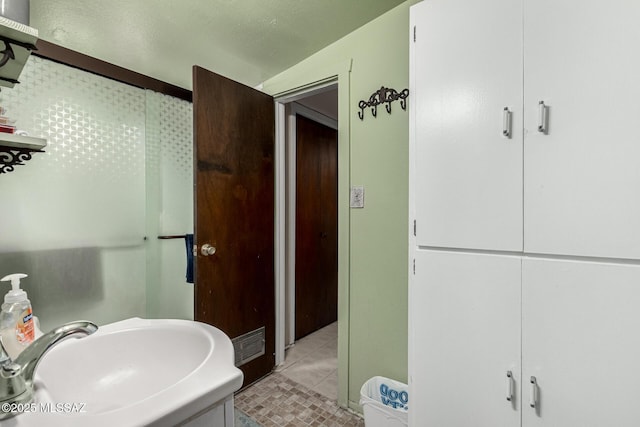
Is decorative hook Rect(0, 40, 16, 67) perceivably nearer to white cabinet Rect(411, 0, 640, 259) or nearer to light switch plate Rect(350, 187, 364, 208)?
white cabinet Rect(411, 0, 640, 259)

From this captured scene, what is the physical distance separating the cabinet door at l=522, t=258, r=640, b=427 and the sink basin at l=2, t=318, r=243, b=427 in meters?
0.85

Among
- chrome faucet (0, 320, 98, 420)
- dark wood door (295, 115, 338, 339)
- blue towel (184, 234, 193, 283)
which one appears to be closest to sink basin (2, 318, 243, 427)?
chrome faucet (0, 320, 98, 420)

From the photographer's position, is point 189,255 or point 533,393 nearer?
point 533,393

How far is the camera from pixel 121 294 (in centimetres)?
152

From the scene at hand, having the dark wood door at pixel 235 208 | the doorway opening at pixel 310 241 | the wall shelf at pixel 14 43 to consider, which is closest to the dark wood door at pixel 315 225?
the doorway opening at pixel 310 241

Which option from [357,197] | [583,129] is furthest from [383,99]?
[583,129]

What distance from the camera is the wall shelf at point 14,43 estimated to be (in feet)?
1.85

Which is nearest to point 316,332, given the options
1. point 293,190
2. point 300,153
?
point 293,190

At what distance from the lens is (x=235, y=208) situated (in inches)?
69.7

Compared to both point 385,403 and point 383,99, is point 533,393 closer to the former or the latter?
point 385,403

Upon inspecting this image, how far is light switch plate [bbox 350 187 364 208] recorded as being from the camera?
1592 millimetres

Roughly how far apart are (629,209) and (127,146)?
6.71 feet

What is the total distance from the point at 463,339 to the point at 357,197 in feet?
2.90

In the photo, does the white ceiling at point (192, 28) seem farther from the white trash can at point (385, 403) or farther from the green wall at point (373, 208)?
the white trash can at point (385, 403)
